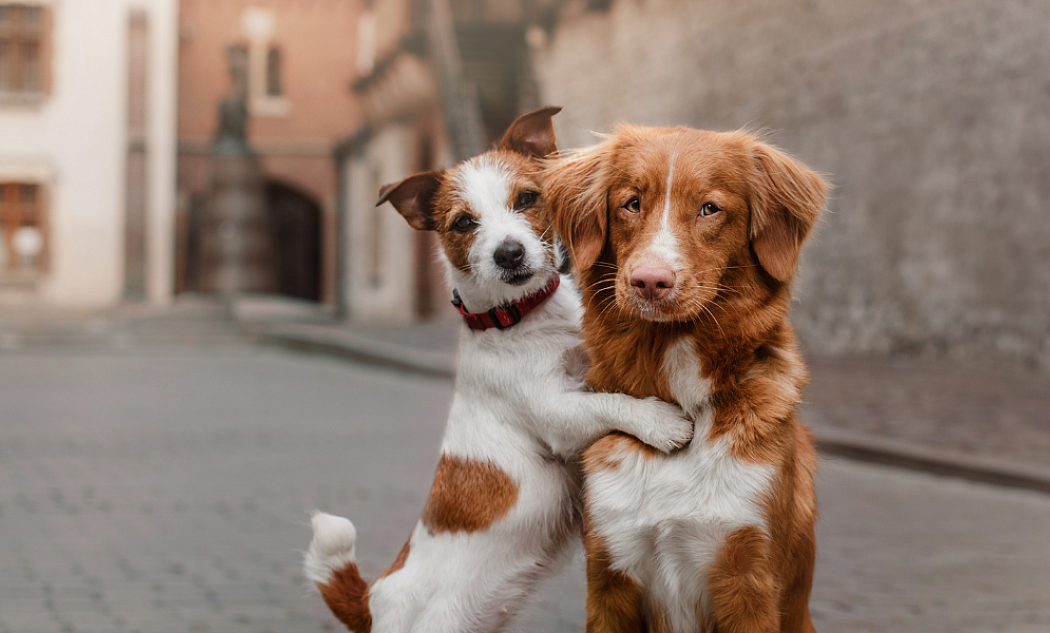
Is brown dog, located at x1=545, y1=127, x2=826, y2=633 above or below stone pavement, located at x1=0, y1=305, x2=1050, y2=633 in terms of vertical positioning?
above

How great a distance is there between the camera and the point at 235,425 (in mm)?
10078

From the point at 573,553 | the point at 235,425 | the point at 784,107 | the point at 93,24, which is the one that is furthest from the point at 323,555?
the point at 93,24

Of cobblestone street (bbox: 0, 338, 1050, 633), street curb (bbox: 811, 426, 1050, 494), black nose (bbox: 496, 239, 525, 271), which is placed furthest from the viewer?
street curb (bbox: 811, 426, 1050, 494)

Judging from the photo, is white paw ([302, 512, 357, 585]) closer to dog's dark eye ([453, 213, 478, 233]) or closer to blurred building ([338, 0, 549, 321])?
dog's dark eye ([453, 213, 478, 233])

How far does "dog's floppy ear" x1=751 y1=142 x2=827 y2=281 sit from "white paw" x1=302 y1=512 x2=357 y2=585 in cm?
121

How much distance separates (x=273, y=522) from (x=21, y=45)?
1243 inches

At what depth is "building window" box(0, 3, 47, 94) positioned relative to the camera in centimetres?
3319

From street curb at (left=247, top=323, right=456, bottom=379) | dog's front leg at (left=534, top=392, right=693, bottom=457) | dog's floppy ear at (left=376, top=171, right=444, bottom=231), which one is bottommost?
street curb at (left=247, top=323, right=456, bottom=379)

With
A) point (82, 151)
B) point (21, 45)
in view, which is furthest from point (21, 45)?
point (82, 151)

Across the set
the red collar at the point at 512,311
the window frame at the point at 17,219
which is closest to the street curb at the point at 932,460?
the red collar at the point at 512,311

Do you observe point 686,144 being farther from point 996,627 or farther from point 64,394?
point 64,394

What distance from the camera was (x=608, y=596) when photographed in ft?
7.20

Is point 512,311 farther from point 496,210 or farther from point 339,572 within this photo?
point 339,572

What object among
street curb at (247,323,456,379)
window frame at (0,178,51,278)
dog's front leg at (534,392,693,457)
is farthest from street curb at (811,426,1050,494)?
window frame at (0,178,51,278)
